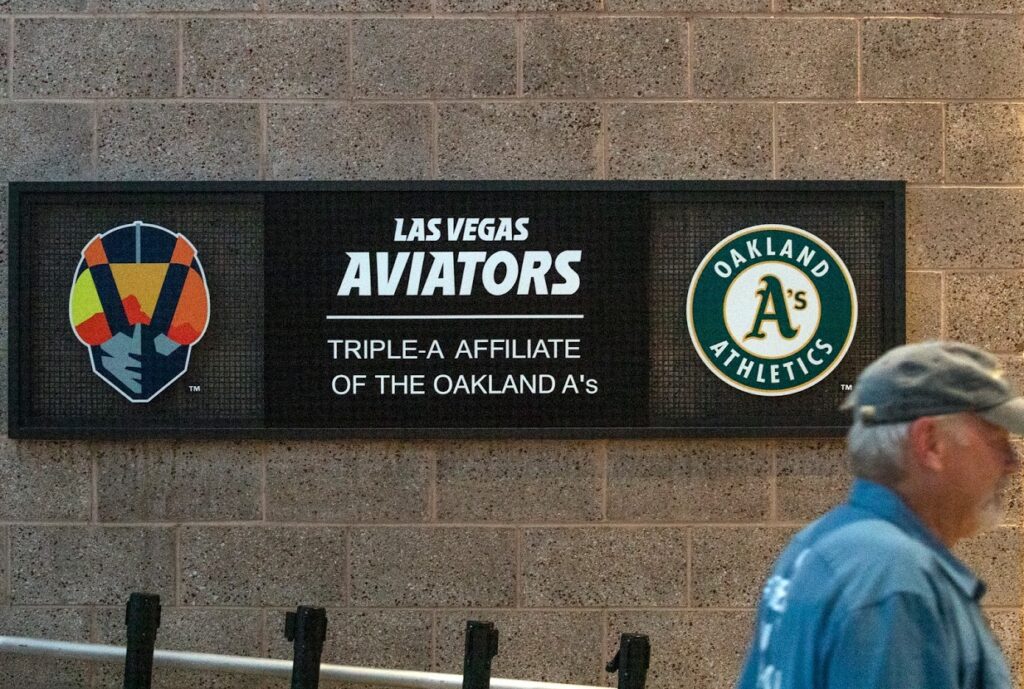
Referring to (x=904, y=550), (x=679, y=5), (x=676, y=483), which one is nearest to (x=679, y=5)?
(x=679, y=5)

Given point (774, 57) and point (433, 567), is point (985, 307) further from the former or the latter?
point (433, 567)

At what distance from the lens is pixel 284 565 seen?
255 inches

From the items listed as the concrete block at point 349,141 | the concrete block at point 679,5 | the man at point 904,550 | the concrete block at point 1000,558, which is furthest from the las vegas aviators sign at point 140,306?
the man at point 904,550

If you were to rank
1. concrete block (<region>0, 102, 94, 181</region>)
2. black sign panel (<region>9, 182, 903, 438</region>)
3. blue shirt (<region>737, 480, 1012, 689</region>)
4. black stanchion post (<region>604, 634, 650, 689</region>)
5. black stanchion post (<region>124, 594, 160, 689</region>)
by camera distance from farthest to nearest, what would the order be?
concrete block (<region>0, 102, 94, 181</region>)
black sign panel (<region>9, 182, 903, 438</region>)
black stanchion post (<region>124, 594, 160, 689</region>)
black stanchion post (<region>604, 634, 650, 689</region>)
blue shirt (<region>737, 480, 1012, 689</region>)

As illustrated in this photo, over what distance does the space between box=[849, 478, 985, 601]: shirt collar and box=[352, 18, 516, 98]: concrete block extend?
4.34m

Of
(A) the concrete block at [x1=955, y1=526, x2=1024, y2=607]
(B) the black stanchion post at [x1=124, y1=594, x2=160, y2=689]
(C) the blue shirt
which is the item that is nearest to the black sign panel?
(A) the concrete block at [x1=955, y1=526, x2=1024, y2=607]

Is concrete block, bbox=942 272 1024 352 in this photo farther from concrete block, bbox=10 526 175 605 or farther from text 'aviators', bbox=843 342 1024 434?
text 'aviators', bbox=843 342 1024 434

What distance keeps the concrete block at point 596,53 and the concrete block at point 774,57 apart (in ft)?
0.47

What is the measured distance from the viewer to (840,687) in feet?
7.14

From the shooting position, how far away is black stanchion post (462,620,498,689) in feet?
17.3

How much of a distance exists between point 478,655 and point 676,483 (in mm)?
1533

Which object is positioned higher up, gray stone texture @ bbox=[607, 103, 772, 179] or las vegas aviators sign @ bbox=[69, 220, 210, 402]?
gray stone texture @ bbox=[607, 103, 772, 179]

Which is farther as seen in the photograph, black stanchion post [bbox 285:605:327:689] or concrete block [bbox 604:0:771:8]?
concrete block [bbox 604:0:771:8]

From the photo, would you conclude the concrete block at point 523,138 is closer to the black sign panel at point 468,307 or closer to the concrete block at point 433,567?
the black sign panel at point 468,307
